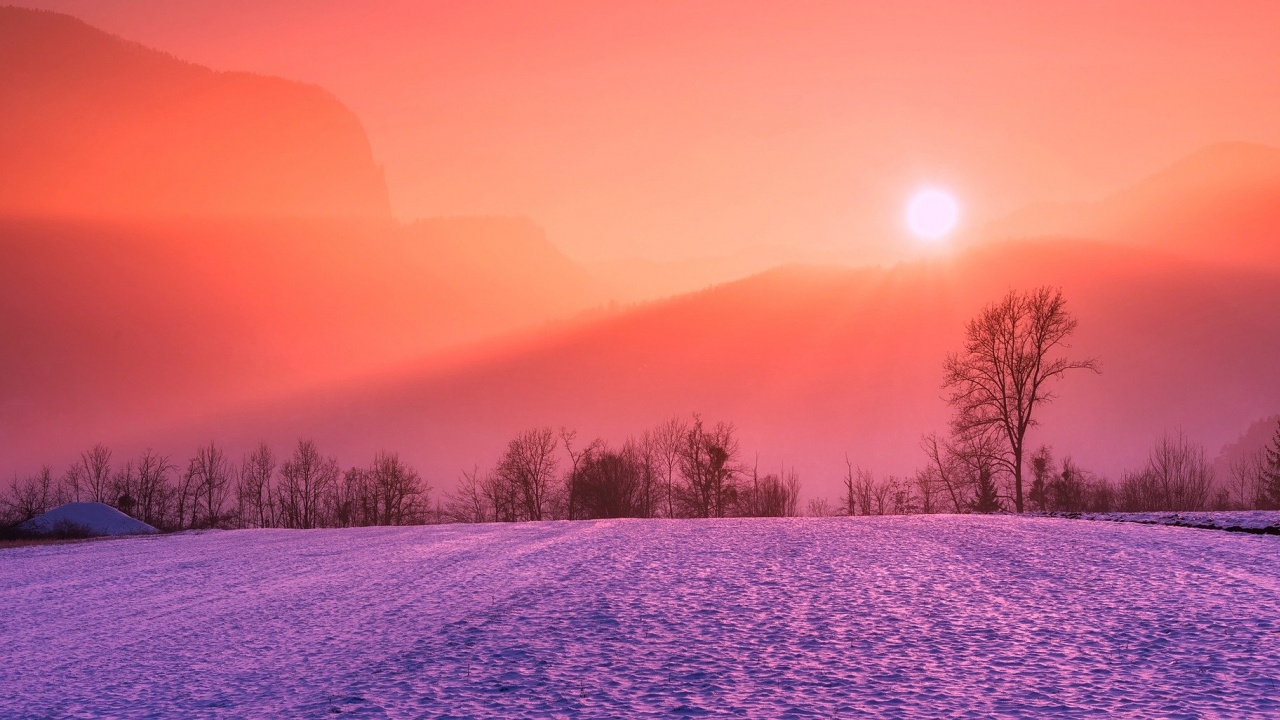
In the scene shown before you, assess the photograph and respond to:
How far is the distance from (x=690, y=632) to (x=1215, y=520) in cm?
2685

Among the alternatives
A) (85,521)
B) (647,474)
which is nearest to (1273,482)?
(647,474)

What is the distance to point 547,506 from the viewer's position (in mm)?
109750

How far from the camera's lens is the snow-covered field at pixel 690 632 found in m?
13.8

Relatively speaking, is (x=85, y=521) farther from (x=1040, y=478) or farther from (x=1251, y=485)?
(x=1251, y=485)

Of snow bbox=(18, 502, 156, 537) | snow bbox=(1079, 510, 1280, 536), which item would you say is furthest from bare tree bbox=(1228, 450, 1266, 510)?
snow bbox=(18, 502, 156, 537)

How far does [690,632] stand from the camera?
1755cm

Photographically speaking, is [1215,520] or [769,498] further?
[769,498]

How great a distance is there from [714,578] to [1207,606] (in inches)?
453

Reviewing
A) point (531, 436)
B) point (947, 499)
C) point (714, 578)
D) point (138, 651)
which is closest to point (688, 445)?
point (531, 436)

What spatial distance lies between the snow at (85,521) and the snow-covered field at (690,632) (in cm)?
4467

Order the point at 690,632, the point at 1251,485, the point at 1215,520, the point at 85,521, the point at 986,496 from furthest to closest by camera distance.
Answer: the point at 1251,485 → the point at 85,521 → the point at 986,496 → the point at 1215,520 → the point at 690,632

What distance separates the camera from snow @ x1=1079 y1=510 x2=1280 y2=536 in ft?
102

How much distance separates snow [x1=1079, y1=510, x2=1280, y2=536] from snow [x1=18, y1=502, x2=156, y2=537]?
6783 cm

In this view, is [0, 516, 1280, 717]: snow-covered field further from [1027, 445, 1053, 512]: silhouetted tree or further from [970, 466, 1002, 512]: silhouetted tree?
[1027, 445, 1053, 512]: silhouetted tree
